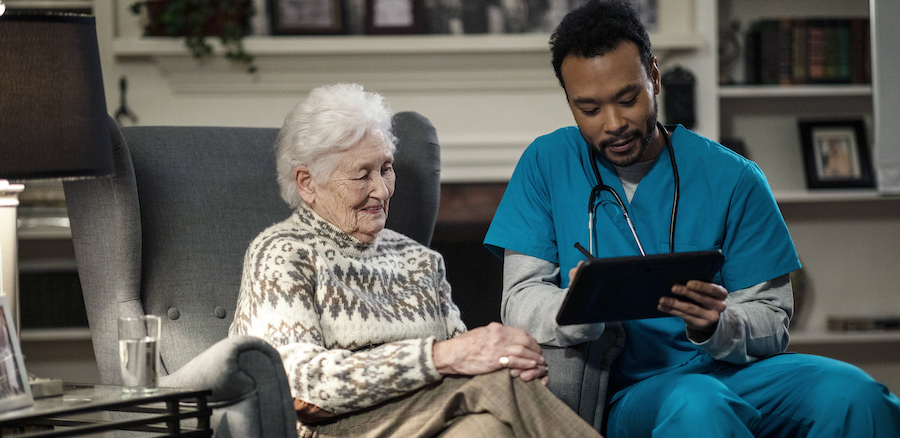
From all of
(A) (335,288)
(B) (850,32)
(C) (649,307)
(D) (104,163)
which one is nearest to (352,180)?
(A) (335,288)

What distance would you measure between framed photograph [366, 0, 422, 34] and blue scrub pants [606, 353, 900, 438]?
6.45 feet

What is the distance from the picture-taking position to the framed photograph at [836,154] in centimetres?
314

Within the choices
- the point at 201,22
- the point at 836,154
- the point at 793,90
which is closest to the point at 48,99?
the point at 201,22

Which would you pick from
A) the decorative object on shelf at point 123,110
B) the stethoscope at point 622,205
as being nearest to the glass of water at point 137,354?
Result: the stethoscope at point 622,205

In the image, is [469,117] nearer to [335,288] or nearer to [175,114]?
[175,114]

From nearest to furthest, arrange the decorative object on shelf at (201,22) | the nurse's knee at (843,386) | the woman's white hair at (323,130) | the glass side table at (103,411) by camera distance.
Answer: the glass side table at (103,411), the nurse's knee at (843,386), the woman's white hair at (323,130), the decorative object on shelf at (201,22)

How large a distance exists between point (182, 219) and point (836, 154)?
254 centimetres

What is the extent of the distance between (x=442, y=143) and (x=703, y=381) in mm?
1927

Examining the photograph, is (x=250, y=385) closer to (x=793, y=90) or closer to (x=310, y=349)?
(x=310, y=349)

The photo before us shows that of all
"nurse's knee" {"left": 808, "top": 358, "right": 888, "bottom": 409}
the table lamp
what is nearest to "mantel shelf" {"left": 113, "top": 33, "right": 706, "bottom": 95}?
the table lamp

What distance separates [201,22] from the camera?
113 inches

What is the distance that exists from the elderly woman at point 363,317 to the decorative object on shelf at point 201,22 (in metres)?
1.45

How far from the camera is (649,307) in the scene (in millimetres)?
1255

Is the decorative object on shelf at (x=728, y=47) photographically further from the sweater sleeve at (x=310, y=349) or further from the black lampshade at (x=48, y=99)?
the black lampshade at (x=48, y=99)
